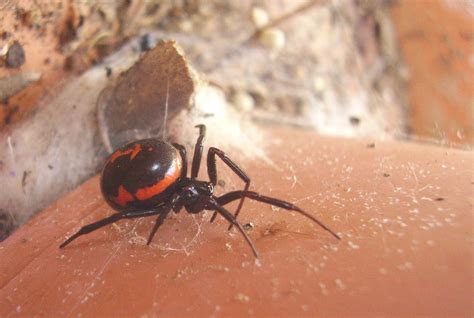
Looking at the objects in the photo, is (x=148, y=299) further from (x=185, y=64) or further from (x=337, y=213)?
(x=185, y=64)

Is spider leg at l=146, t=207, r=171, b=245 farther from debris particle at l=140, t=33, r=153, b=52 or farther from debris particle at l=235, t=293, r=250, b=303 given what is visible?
debris particle at l=140, t=33, r=153, b=52

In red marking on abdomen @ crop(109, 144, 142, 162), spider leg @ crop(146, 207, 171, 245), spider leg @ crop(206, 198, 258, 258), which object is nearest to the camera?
spider leg @ crop(206, 198, 258, 258)

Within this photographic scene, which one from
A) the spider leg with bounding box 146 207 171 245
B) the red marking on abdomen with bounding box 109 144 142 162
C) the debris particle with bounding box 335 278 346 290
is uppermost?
the red marking on abdomen with bounding box 109 144 142 162

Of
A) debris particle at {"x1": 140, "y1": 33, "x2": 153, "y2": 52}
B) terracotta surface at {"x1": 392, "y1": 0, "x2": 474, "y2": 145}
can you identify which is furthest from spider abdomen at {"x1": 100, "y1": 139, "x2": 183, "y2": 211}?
terracotta surface at {"x1": 392, "y1": 0, "x2": 474, "y2": 145}

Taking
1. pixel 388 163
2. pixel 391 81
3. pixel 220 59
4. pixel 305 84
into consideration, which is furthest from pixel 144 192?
pixel 391 81

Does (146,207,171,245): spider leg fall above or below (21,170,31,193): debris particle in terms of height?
above

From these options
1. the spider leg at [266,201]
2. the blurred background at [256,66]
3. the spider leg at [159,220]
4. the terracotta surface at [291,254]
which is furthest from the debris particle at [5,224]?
the spider leg at [266,201]

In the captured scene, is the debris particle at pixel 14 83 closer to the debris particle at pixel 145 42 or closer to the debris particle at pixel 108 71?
the debris particle at pixel 108 71
